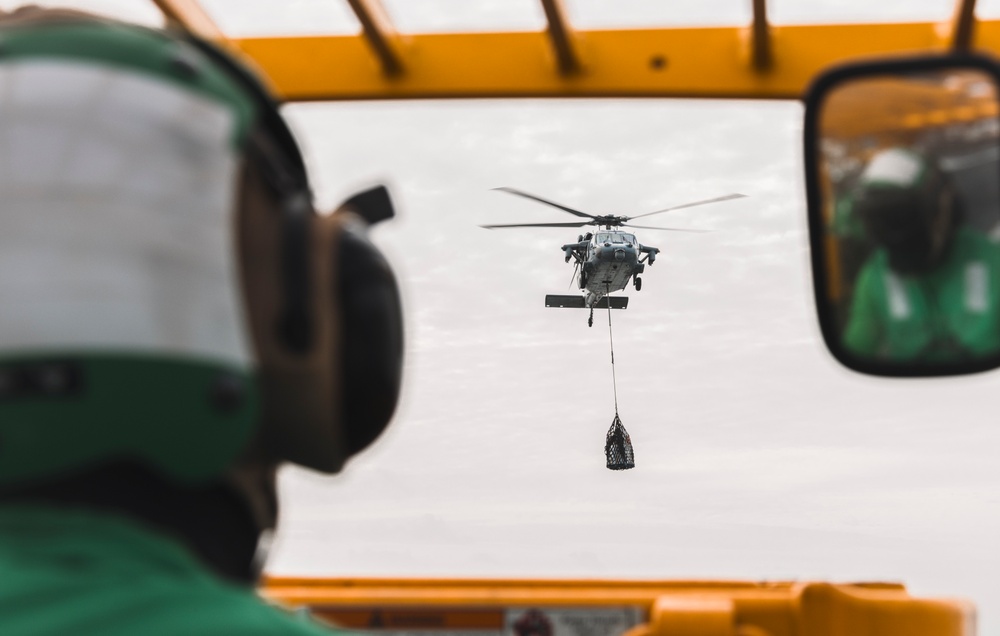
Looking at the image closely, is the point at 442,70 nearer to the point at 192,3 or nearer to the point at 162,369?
the point at 192,3

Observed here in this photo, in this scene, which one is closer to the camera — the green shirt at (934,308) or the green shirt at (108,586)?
the green shirt at (108,586)

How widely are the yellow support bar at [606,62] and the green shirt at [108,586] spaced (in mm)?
1954

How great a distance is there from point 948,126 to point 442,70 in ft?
4.29

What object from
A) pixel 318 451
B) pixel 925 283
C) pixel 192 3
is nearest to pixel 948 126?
pixel 925 283

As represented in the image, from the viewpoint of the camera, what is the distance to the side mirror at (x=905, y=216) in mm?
1771

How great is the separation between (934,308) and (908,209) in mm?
164

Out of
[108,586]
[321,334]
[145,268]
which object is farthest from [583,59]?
[108,586]

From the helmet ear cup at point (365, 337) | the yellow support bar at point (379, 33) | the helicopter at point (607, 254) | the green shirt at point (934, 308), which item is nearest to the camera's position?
the helmet ear cup at point (365, 337)

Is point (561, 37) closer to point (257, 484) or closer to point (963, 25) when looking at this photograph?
point (963, 25)

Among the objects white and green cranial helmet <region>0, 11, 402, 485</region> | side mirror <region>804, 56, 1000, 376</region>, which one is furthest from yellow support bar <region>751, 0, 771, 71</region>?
white and green cranial helmet <region>0, 11, 402, 485</region>

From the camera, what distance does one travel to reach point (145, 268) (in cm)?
102

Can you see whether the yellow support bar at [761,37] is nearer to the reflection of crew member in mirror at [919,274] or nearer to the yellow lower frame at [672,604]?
the reflection of crew member in mirror at [919,274]

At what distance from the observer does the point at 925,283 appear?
71.6 inches

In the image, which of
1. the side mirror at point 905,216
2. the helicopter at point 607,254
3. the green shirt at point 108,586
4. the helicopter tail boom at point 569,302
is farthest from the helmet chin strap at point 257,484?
the helicopter tail boom at point 569,302
